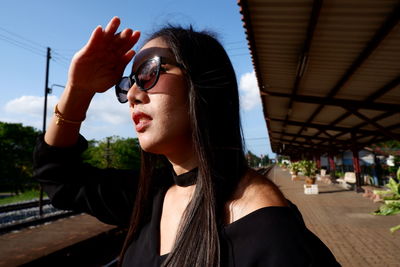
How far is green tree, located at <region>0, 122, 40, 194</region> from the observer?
39.7 meters

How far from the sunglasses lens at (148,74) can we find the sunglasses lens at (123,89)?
16 cm

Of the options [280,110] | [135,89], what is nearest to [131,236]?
[135,89]

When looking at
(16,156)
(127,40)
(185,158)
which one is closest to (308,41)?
(127,40)

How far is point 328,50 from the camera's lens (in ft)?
20.3

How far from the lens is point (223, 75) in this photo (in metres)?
1.24

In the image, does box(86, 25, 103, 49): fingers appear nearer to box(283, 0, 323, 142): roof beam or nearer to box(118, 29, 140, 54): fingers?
box(118, 29, 140, 54): fingers

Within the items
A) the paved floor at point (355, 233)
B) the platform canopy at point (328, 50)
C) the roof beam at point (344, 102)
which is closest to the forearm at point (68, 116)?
the platform canopy at point (328, 50)

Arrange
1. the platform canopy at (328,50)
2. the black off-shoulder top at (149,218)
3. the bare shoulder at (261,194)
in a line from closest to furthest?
the black off-shoulder top at (149,218)
the bare shoulder at (261,194)
the platform canopy at (328,50)

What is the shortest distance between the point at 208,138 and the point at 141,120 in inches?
10.9

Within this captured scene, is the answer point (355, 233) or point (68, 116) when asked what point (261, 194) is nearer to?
point (68, 116)

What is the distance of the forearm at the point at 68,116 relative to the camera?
4.36 ft

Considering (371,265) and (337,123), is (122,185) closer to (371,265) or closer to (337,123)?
(371,265)

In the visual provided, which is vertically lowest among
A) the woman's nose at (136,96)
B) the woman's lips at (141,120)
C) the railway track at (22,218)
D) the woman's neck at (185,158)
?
the railway track at (22,218)

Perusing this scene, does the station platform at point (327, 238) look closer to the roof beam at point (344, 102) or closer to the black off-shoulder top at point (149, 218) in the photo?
the roof beam at point (344, 102)
